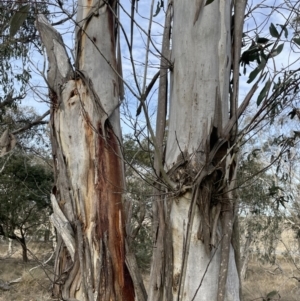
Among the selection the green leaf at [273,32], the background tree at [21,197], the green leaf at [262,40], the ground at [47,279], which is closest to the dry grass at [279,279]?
the ground at [47,279]

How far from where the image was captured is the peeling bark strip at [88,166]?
2.31 m

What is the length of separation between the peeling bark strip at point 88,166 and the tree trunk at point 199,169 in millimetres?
631

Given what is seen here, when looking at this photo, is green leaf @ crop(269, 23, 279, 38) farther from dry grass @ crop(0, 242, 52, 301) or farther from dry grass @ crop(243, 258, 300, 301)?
dry grass @ crop(0, 242, 52, 301)

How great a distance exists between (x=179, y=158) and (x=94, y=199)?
899mm

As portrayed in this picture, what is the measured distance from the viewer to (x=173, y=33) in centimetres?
181

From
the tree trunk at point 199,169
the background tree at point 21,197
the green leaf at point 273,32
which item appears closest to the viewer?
the tree trunk at point 199,169

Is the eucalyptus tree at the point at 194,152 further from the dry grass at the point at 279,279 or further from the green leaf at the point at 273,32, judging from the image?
the dry grass at the point at 279,279

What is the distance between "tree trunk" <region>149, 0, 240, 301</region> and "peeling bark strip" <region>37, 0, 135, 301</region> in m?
0.63

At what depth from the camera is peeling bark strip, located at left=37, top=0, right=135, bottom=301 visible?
7.59ft

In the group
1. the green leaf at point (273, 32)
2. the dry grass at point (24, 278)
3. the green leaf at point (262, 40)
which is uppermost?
the green leaf at point (262, 40)

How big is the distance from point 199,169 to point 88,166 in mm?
1006

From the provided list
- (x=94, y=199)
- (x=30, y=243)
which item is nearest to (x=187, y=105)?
(x=94, y=199)

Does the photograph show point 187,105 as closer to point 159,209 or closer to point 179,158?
point 179,158

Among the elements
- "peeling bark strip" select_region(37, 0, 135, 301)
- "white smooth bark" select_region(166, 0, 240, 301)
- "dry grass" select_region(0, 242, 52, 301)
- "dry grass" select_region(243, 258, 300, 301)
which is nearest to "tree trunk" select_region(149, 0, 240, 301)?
"white smooth bark" select_region(166, 0, 240, 301)
